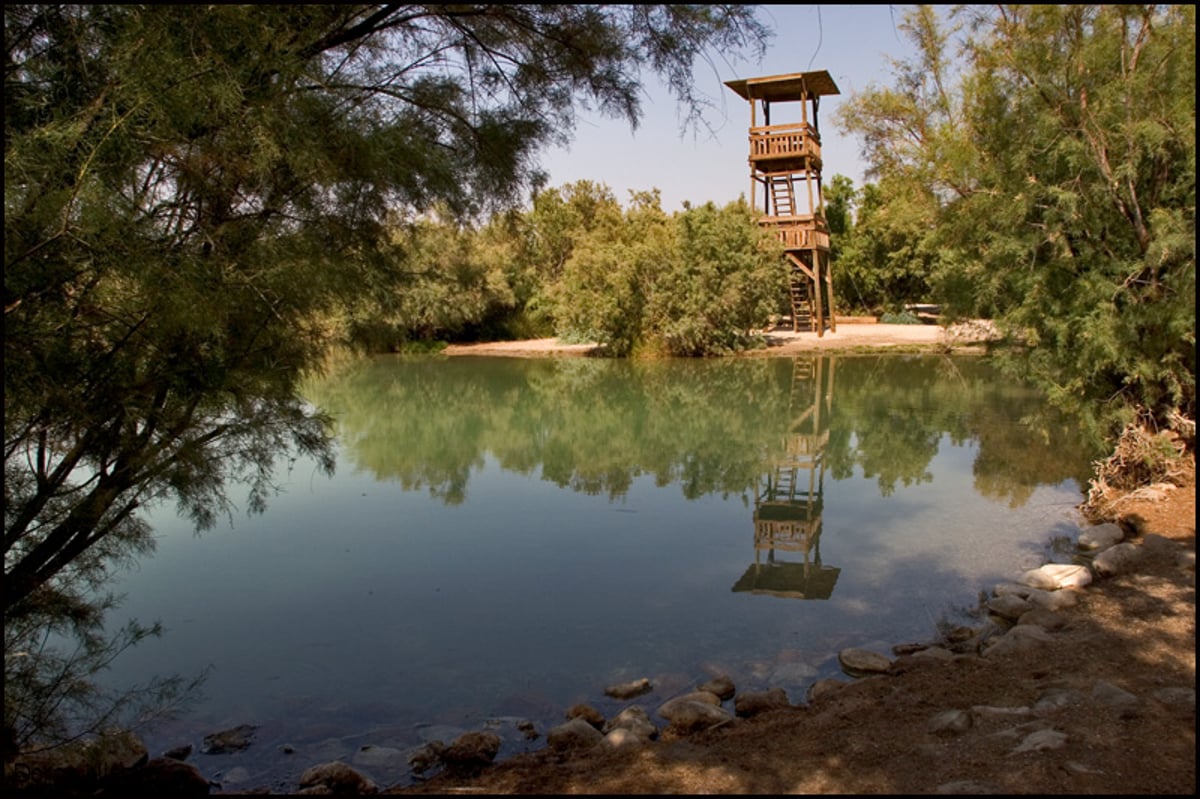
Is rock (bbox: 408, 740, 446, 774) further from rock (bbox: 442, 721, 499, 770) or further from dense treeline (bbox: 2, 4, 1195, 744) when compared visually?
→ dense treeline (bbox: 2, 4, 1195, 744)

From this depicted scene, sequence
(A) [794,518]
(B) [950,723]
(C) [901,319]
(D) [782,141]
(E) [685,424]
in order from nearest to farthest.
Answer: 1. (B) [950,723]
2. (A) [794,518]
3. (E) [685,424]
4. (D) [782,141]
5. (C) [901,319]

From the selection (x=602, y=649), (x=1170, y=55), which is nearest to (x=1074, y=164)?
(x=1170, y=55)

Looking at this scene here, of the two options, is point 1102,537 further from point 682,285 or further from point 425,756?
point 682,285

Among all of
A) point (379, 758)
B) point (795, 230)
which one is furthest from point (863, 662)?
point (795, 230)

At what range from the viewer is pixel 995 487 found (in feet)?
33.5

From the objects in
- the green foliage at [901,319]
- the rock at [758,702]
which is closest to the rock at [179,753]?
the rock at [758,702]

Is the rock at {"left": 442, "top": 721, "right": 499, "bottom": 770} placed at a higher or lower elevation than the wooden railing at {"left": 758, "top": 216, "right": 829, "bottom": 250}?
lower

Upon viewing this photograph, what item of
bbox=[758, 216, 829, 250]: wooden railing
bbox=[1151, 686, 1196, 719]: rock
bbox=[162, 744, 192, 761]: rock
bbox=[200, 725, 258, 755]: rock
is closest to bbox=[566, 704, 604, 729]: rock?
bbox=[200, 725, 258, 755]: rock

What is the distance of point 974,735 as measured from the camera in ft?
12.8

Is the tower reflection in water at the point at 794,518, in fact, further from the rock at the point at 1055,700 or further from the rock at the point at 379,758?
the rock at the point at 379,758

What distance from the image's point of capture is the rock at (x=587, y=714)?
4.89 metres

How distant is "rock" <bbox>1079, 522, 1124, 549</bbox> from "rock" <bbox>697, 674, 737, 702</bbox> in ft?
12.9

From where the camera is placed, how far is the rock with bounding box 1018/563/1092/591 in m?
6.52

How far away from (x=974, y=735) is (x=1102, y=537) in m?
4.55
